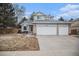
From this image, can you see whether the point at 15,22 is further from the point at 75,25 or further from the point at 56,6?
the point at 75,25

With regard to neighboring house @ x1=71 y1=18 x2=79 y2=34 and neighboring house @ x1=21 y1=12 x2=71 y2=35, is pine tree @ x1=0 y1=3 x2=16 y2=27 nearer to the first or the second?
neighboring house @ x1=21 y1=12 x2=71 y2=35

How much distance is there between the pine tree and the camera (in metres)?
3.57

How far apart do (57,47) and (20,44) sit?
606mm

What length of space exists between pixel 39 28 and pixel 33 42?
0.81 ft

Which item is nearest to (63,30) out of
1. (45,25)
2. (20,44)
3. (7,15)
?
(45,25)

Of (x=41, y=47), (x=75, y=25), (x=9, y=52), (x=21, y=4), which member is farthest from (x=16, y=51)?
(x=75, y=25)

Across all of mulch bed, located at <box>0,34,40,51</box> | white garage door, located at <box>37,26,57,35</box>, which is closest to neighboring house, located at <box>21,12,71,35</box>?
white garage door, located at <box>37,26,57,35</box>

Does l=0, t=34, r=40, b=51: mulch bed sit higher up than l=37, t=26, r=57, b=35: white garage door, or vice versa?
l=37, t=26, r=57, b=35: white garage door

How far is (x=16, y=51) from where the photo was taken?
362cm

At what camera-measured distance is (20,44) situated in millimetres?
3637

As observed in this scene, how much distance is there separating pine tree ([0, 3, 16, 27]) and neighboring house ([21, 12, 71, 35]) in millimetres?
183

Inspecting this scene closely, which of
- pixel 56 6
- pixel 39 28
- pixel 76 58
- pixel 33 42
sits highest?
pixel 56 6

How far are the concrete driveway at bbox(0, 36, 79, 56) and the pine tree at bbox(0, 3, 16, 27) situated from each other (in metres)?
0.49

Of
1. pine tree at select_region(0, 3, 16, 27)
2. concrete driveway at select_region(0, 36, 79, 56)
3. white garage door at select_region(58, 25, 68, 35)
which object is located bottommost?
concrete driveway at select_region(0, 36, 79, 56)
